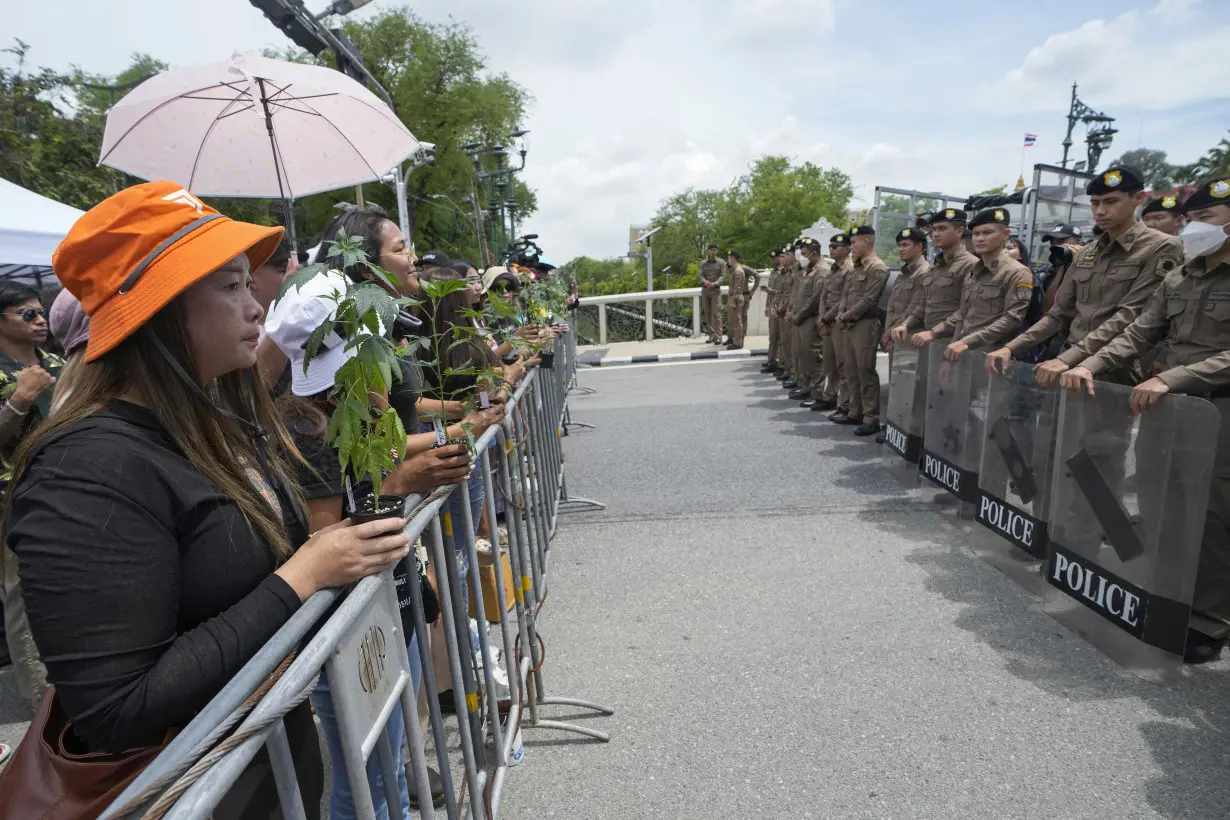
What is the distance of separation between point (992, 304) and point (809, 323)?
14.5ft

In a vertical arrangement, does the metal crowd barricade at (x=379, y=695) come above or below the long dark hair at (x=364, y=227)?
below

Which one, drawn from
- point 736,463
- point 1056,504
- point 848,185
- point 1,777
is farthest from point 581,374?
point 848,185

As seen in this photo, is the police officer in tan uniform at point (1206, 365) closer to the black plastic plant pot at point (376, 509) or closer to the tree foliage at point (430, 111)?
the black plastic plant pot at point (376, 509)

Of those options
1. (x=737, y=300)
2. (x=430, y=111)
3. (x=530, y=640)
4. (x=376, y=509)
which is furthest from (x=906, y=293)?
(x=430, y=111)

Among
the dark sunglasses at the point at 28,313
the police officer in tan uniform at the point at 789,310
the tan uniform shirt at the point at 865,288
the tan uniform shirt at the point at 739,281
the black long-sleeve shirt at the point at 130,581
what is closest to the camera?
the black long-sleeve shirt at the point at 130,581

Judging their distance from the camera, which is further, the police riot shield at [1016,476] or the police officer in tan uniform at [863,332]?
the police officer in tan uniform at [863,332]

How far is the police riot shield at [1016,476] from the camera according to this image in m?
3.91

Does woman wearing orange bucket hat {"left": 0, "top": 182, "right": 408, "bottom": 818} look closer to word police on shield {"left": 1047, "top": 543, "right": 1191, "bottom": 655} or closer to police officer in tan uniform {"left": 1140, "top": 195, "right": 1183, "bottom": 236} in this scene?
word police on shield {"left": 1047, "top": 543, "right": 1191, "bottom": 655}

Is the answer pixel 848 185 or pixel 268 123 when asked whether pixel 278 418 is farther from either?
pixel 848 185

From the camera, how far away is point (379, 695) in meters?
1.37

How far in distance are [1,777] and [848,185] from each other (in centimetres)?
7144

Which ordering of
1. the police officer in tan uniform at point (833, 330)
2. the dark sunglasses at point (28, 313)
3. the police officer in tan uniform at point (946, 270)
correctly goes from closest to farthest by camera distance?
the dark sunglasses at point (28, 313) < the police officer in tan uniform at point (946, 270) < the police officer in tan uniform at point (833, 330)

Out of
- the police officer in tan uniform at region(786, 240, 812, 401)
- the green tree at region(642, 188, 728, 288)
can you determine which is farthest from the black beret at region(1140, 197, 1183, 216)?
the green tree at region(642, 188, 728, 288)

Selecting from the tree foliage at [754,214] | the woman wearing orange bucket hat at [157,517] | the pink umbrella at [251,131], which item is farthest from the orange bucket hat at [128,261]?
the tree foliage at [754,214]
